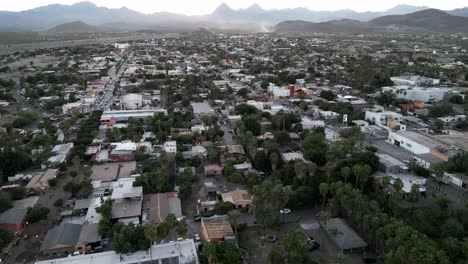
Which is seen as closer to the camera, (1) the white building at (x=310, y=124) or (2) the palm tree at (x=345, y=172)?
(2) the palm tree at (x=345, y=172)

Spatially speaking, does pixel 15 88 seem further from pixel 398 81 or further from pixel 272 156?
pixel 398 81

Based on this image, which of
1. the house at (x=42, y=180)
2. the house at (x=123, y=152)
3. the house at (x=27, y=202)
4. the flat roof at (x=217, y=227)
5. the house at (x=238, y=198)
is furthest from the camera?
the house at (x=123, y=152)

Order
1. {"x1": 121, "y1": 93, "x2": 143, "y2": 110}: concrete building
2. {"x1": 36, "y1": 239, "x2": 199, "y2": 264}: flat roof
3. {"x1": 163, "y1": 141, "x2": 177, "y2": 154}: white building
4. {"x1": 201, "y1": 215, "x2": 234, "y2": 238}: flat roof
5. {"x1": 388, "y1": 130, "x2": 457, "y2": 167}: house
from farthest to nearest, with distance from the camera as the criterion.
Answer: {"x1": 121, "y1": 93, "x2": 143, "y2": 110}: concrete building, {"x1": 163, "y1": 141, "x2": 177, "y2": 154}: white building, {"x1": 388, "y1": 130, "x2": 457, "y2": 167}: house, {"x1": 201, "y1": 215, "x2": 234, "y2": 238}: flat roof, {"x1": 36, "y1": 239, "x2": 199, "y2": 264}: flat roof

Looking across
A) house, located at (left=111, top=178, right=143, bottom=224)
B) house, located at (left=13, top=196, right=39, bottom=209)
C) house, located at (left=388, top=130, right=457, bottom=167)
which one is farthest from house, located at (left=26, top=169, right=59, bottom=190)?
house, located at (left=388, top=130, right=457, bottom=167)

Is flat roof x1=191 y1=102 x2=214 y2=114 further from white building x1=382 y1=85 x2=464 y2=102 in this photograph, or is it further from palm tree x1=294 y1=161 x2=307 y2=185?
white building x1=382 y1=85 x2=464 y2=102

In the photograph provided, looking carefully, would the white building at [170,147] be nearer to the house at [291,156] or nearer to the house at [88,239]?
the house at [291,156]

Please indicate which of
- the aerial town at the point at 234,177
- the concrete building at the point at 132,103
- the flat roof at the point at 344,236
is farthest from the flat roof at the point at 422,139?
the concrete building at the point at 132,103

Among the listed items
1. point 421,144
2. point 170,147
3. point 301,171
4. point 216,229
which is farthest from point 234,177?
point 421,144

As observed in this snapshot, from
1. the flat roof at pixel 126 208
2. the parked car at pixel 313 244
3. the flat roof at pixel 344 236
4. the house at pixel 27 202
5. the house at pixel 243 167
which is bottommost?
the parked car at pixel 313 244
